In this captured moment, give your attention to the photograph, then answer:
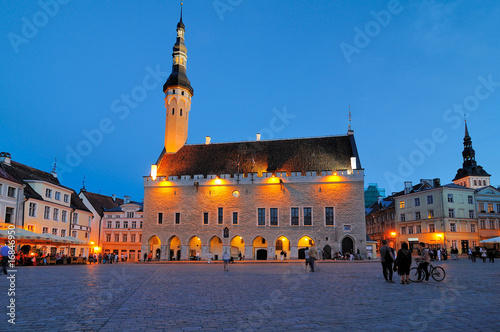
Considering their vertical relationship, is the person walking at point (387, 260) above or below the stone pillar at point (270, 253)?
above

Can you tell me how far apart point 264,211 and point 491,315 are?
3572 cm

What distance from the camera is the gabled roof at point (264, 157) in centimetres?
4338

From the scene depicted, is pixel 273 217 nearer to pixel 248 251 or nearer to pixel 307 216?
pixel 307 216

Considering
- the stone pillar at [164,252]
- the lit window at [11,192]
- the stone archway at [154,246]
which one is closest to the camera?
the lit window at [11,192]

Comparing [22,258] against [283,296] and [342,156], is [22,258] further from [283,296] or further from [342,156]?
[342,156]

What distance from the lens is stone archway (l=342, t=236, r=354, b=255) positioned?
132ft

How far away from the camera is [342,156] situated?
4322 cm

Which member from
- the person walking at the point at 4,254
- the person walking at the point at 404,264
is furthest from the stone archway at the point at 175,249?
the person walking at the point at 404,264

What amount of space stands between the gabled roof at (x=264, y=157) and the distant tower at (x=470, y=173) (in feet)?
142

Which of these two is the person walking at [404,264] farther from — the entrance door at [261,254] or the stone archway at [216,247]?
the stone archway at [216,247]

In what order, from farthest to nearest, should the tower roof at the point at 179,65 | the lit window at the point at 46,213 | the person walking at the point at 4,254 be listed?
1. the tower roof at the point at 179,65
2. the lit window at the point at 46,213
3. the person walking at the point at 4,254

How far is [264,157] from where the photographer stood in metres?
45.7

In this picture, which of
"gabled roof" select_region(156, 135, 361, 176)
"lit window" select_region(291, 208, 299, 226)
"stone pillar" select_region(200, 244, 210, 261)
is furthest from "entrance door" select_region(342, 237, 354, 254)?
"stone pillar" select_region(200, 244, 210, 261)

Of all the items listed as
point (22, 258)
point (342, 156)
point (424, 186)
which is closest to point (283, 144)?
point (342, 156)
